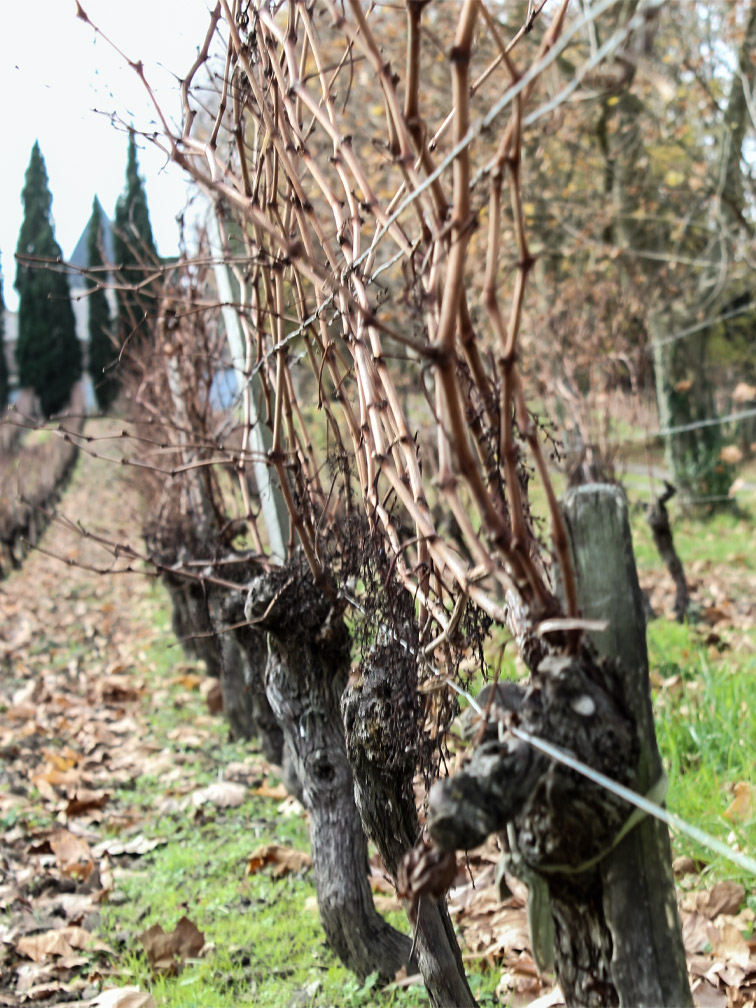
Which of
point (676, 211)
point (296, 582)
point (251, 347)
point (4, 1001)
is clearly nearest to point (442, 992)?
point (296, 582)

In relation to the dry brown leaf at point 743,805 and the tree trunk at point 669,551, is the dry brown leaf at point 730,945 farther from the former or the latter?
the tree trunk at point 669,551

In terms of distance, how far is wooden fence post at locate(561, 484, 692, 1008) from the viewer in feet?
4.51

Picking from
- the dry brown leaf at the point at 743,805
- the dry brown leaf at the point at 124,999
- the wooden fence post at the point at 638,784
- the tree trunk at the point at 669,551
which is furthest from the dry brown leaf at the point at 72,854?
the tree trunk at the point at 669,551

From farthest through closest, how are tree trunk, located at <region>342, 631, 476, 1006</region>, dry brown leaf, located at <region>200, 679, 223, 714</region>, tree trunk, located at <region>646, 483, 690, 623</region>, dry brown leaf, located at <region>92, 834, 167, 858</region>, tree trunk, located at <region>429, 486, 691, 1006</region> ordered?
tree trunk, located at <region>646, 483, 690, 623</region> < dry brown leaf, located at <region>200, 679, 223, 714</region> < dry brown leaf, located at <region>92, 834, 167, 858</region> < tree trunk, located at <region>342, 631, 476, 1006</region> < tree trunk, located at <region>429, 486, 691, 1006</region>

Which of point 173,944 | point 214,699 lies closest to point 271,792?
point 173,944

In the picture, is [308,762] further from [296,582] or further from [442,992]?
[442,992]

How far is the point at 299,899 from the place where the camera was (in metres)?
3.50

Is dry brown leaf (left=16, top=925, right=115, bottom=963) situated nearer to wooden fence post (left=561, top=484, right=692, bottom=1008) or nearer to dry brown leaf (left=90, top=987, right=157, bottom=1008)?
dry brown leaf (left=90, top=987, right=157, bottom=1008)

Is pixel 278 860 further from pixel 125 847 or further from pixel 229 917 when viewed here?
pixel 125 847

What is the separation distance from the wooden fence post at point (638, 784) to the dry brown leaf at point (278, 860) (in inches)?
104

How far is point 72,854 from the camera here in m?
3.95

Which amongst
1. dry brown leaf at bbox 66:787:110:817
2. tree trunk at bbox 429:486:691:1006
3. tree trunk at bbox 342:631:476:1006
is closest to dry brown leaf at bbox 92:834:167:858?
dry brown leaf at bbox 66:787:110:817

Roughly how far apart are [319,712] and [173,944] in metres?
1.02

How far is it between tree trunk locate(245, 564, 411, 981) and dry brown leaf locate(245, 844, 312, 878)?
2.75 ft
